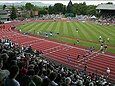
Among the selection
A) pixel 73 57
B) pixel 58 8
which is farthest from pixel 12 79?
pixel 58 8

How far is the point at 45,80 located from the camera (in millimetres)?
6473

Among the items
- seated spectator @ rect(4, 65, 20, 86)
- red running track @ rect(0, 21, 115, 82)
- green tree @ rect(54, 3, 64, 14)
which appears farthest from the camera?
green tree @ rect(54, 3, 64, 14)

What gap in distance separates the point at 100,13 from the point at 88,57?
73.8 m

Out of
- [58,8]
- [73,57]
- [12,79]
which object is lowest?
[58,8]

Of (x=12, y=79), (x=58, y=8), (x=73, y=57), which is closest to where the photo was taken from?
(x=12, y=79)

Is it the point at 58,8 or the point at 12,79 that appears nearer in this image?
the point at 12,79

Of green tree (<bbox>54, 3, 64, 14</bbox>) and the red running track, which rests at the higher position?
the red running track

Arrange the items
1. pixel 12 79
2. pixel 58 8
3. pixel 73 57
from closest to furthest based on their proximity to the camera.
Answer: pixel 12 79 < pixel 73 57 < pixel 58 8

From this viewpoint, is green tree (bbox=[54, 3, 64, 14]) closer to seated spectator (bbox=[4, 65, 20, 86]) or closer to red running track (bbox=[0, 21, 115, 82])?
red running track (bbox=[0, 21, 115, 82])

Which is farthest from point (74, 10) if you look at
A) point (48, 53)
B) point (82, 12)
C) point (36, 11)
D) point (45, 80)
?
point (45, 80)

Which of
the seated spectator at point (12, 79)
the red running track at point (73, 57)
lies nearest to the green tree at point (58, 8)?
the red running track at point (73, 57)

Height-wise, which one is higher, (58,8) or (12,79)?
(12,79)

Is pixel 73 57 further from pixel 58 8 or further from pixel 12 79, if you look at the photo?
pixel 58 8

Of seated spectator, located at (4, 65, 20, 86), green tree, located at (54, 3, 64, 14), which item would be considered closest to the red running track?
seated spectator, located at (4, 65, 20, 86)
